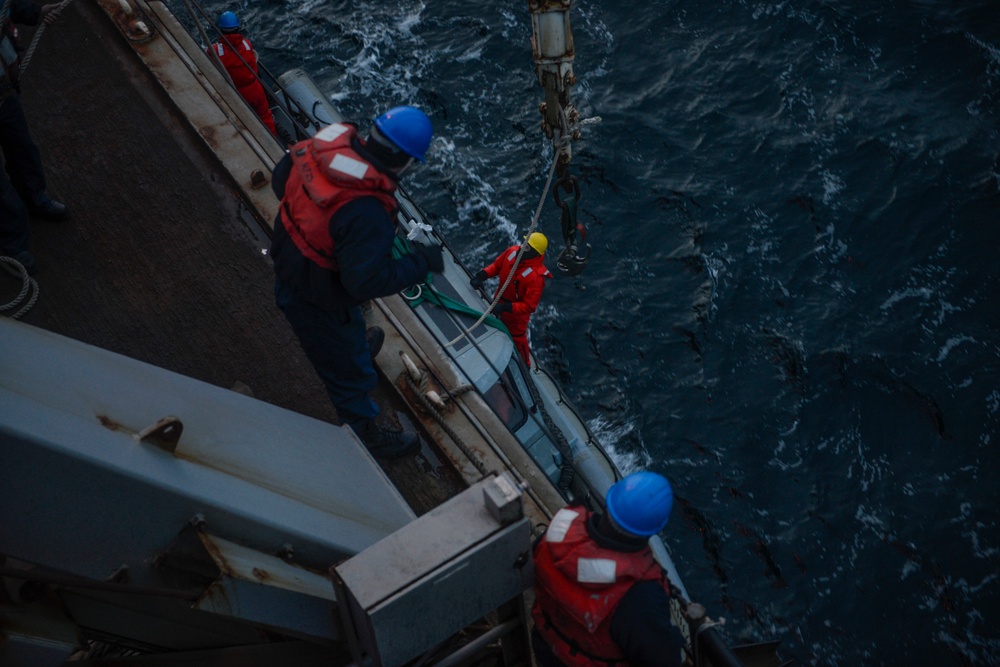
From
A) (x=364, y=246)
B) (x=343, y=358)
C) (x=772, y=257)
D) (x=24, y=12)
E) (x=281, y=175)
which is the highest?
(x=24, y=12)

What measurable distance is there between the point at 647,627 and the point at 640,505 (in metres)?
0.48

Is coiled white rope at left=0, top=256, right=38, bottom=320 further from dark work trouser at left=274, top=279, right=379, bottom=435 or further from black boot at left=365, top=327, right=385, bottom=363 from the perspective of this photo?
black boot at left=365, top=327, right=385, bottom=363

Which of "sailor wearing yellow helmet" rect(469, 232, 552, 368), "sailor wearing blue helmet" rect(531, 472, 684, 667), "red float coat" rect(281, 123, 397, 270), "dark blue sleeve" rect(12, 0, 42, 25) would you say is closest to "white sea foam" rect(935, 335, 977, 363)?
"sailor wearing yellow helmet" rect(469, 232, 552, 368)

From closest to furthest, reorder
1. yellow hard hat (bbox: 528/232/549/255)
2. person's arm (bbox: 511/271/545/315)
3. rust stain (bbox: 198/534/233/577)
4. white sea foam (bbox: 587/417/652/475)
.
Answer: rust stain (bbox: 198/534/233/577) → yellow hard hat (bbox: 528/232/549/255) → person's arm (bbox: 511/271/545/315) → white sea foam (bbox: 587/417/652/475)

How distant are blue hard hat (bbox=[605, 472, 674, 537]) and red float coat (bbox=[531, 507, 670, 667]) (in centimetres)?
11

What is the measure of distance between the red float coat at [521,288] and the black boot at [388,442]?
3976 millimetres

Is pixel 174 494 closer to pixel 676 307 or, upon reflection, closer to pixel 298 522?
pixel 298 522

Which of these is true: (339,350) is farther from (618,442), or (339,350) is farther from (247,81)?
(247,81)

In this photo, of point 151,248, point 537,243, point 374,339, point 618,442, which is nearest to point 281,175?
point 374,339

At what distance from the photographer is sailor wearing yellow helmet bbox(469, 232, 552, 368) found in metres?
8.83

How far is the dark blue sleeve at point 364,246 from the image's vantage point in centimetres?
374

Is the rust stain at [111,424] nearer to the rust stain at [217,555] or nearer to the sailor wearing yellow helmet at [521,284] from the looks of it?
the rust stain at [217,555]

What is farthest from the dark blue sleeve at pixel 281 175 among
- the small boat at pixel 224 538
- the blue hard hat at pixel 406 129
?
the small boat at pixel 224 538

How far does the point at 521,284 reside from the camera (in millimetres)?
8961
